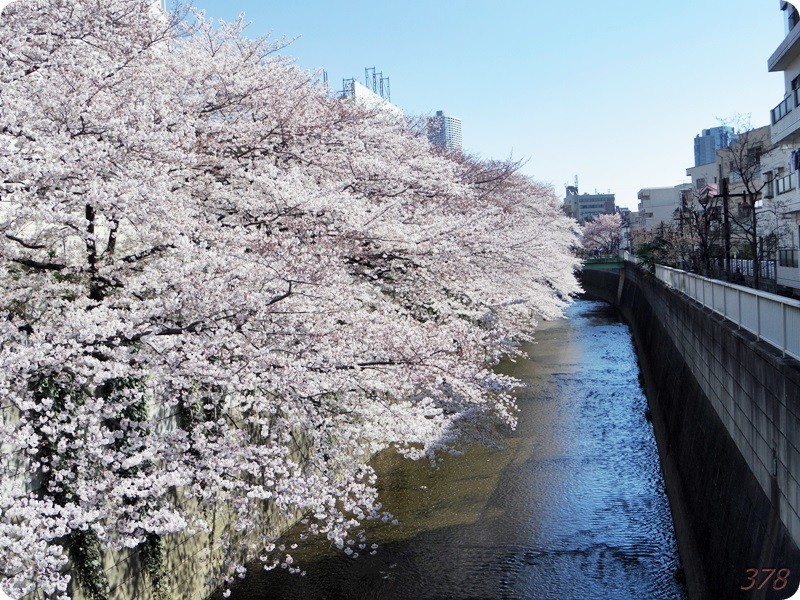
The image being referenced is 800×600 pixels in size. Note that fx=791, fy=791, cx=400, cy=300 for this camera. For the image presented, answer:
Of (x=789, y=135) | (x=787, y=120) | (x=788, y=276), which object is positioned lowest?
(x=788, y=276)

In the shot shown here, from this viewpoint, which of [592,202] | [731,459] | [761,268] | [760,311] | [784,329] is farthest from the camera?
[592,202]


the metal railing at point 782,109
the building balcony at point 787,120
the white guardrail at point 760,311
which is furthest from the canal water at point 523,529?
the metal railing at point 782,109

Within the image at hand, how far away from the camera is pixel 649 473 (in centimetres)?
1539

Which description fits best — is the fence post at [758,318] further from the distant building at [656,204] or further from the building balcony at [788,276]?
the distant building at [656,204]

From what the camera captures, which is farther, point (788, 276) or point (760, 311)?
point (788, 276)

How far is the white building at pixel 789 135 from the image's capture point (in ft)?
74.7

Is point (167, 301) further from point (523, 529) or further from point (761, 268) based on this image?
point (761, 268)

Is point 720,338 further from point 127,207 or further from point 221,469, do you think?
point 127,207

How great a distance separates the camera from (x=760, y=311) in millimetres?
8664

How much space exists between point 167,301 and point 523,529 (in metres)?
7.68

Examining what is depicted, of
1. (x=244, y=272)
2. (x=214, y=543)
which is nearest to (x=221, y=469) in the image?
(x=244, y=272)

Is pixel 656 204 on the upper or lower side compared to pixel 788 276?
upper

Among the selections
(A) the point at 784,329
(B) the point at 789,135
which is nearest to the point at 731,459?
(A) the point at 784,329

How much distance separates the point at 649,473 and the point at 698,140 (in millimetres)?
157334
